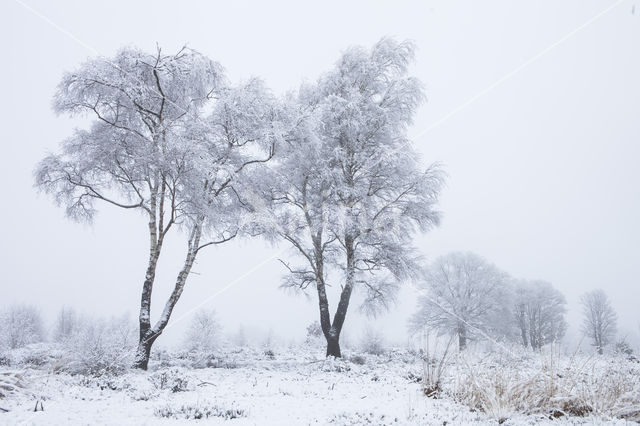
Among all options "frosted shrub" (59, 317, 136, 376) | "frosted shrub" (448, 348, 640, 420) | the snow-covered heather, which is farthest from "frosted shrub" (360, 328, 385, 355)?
"frosted shrub" (448, 348, 640, 420)

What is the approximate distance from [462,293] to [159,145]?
1142 inches

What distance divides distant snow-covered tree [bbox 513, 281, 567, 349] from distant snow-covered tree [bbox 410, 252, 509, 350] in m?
5.13

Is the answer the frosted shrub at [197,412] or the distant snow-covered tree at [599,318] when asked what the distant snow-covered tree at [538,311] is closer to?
the distant snow-covered tree at [599,318]

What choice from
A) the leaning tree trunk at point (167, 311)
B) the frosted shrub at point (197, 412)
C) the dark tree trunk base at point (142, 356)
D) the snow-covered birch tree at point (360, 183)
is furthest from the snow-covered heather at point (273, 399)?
the snow-covered birch tree at point (360, 183)

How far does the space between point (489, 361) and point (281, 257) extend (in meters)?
7.90

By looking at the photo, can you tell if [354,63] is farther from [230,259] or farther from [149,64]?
[230,259]

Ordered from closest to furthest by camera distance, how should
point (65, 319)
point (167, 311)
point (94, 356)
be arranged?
point (94, 356) < point (167, 311) < point (65, 319)

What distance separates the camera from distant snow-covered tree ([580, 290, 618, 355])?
107 feet

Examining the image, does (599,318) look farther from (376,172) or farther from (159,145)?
(159,145)

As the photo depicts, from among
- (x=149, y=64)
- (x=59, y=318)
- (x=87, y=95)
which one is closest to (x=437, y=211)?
(x=149, y=64)

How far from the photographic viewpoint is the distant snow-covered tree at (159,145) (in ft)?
29.3

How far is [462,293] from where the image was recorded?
29719 millimetres

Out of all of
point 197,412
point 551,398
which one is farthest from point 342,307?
point 551,398

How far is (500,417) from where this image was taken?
3.88m
